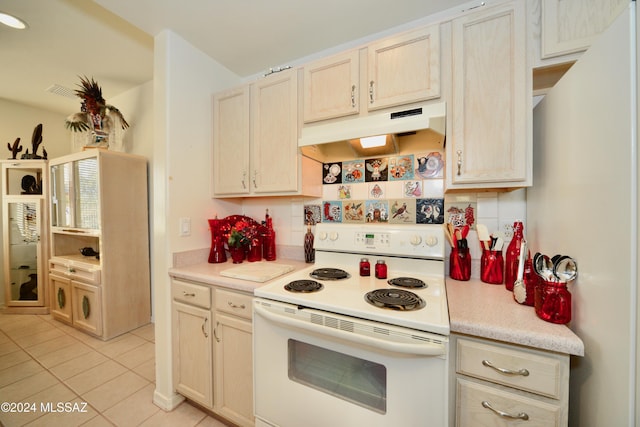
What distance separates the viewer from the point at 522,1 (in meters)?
1.07

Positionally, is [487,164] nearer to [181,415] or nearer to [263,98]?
[263,98]

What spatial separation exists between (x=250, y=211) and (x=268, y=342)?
1.30m

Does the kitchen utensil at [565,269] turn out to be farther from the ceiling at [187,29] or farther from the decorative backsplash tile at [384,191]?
the ceiling at [187,29]

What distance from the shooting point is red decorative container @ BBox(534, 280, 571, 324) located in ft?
2.71

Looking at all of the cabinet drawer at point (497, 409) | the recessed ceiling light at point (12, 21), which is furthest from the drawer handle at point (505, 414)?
the recessed ceiling light at point (12, 21)

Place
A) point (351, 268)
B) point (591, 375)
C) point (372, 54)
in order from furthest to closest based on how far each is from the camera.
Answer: point (351, 268)
point (372, 54)
point (591, 375)

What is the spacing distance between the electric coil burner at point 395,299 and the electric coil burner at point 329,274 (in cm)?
26

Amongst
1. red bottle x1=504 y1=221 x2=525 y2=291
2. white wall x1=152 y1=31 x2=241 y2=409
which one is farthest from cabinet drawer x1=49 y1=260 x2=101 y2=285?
red bottle x1=504 y1=221 x2=525 y2=291

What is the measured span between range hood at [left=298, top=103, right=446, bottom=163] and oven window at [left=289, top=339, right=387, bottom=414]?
1057 millimetres

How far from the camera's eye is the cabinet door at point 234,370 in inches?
51.3

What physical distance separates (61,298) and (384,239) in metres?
3.60

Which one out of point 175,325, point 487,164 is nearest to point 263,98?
point 487,164

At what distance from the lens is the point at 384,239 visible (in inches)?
56.6

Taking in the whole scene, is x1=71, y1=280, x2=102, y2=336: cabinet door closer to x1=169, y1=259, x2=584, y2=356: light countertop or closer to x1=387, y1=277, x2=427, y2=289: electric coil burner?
x1=169, y1=259, x2=584, y2=356: light countertop
